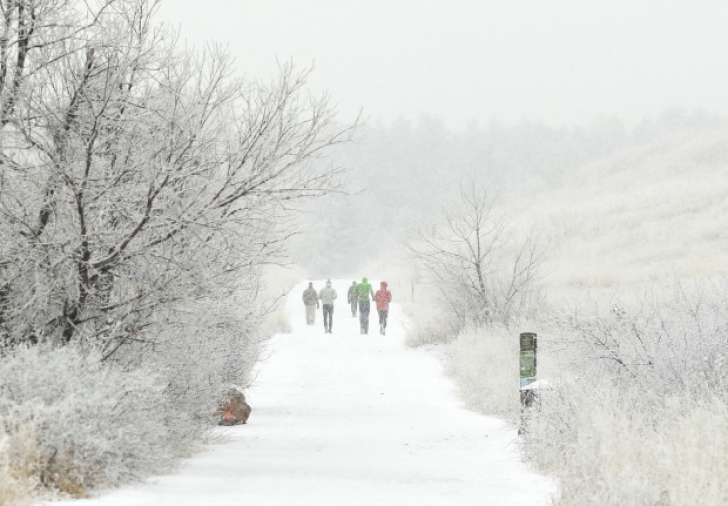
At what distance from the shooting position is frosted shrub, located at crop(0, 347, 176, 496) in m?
5.73

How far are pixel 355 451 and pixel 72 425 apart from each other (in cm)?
425

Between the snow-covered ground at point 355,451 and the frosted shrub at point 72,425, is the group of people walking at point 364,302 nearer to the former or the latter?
the snow-covered ground at point 355,451

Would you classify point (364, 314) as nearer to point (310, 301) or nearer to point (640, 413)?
point (310, 301)

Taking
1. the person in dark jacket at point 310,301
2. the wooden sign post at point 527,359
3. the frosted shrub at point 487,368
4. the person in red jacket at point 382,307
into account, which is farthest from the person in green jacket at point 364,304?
the wooden sign post at point 527,359

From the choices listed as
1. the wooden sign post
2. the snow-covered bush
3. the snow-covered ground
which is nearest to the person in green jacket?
the snow-covered ground

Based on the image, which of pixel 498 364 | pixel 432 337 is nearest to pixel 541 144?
pixel 432 337

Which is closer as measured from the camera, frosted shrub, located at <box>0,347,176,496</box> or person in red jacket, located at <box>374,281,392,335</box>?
frosted shrub, located at <box>0,347,176,496</box>

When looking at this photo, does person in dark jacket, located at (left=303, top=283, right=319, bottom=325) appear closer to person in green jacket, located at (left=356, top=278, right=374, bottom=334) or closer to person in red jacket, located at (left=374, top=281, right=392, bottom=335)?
person in green jacket, located at (left=356, top=278, right=374, bottom=334)

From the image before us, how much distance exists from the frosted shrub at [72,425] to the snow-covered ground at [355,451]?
0.24m

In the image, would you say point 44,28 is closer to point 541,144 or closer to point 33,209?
point 33,209

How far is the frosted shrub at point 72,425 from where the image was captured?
226 inches

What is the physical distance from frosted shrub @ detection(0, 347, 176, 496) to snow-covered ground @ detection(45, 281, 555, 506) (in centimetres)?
24

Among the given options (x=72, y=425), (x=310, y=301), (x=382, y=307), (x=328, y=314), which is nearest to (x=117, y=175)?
(x=72, y=425)

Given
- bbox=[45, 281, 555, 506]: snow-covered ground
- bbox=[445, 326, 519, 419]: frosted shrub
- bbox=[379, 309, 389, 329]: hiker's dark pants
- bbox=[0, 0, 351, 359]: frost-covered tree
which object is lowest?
bbox=[45, 281, 555, 506]: snow-covered ground
